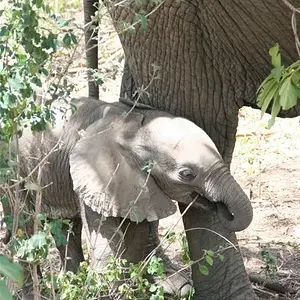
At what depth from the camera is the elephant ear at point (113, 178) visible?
3.72 metres

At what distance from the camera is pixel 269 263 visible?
4211mm

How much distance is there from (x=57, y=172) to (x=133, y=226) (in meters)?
0.35

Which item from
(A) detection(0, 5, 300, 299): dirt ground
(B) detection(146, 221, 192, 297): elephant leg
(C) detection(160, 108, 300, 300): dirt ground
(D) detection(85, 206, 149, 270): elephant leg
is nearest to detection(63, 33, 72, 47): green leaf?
(D) detection(85, 206, 149, 270): elephant leg

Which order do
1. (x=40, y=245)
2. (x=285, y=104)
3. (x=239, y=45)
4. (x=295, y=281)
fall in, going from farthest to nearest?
(x=295, y=281) < (x=239, y=45) < (x=40, y=245) < (x=285, y=104)

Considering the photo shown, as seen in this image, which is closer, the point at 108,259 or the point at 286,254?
the point at 108,259

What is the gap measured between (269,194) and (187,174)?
1.87m

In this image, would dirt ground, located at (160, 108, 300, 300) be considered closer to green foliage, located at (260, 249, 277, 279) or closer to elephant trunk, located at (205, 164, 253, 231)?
green foliage, located at (260, 249, 277, 279)

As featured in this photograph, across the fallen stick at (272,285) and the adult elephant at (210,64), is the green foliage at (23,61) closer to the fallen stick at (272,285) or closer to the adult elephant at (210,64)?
the adult elephant at (210,64)

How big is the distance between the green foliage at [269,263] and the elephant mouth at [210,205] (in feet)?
1.54

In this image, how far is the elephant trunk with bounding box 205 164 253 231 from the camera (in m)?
3.65

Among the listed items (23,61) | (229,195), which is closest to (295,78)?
(23,61)

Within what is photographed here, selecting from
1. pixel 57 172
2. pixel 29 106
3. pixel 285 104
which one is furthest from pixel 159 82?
pixel 285 104

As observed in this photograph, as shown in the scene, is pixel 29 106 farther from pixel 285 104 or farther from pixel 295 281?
pixel 295 281

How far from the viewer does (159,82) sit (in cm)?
403
